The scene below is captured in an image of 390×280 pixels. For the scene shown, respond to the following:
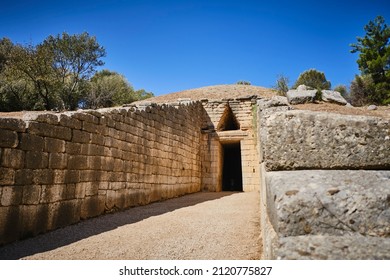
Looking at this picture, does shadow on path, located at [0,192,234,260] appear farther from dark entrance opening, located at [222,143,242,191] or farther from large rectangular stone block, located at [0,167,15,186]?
dark entrance opening, located at [222,143,242,191]

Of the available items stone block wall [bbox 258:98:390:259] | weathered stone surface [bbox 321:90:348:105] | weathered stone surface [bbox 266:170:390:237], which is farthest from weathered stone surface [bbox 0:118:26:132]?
weathered stone surface [bbox 321:90:348:105]

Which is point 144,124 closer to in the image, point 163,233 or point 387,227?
point 163,233

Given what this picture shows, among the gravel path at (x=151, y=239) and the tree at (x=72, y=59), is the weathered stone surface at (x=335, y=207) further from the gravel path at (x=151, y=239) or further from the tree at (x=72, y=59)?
the tree at (x=72, y=59)

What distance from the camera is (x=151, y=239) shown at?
3.71 meters

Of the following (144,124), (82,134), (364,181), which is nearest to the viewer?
(364,181)

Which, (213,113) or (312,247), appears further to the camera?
(213,113)

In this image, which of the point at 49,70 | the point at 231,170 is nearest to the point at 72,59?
the point at 49,70

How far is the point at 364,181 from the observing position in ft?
4.69

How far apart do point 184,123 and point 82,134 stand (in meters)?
5.40

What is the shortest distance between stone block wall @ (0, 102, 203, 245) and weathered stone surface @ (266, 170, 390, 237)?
3.70 m

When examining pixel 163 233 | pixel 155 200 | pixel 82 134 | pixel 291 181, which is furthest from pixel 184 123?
pixel 291 181

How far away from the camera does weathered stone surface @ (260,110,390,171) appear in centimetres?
160
